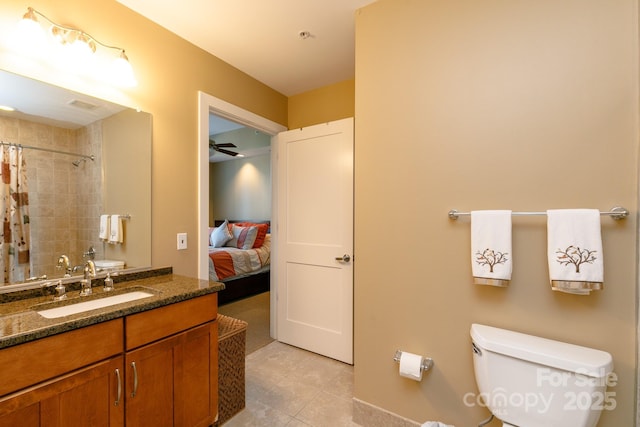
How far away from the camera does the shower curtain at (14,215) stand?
4.43 ft

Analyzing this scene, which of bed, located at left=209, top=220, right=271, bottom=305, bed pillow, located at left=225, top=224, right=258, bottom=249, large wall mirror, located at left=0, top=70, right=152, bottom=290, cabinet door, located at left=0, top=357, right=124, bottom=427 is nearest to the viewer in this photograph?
cabinet door, located at left=0, top=357, right=124, bottom=427

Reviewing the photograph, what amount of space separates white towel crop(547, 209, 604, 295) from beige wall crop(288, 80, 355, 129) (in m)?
1.90

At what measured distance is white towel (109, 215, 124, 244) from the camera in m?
1.71

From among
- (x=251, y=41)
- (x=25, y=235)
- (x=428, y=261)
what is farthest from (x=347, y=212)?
(x=25, y=235)

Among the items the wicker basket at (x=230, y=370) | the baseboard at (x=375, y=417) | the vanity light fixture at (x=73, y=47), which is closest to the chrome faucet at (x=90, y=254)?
the wicker basket at (x=230, y=370)

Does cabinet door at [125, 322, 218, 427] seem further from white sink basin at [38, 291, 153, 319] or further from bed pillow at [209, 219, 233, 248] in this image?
bed pillow at [209, 219, 233, 248]

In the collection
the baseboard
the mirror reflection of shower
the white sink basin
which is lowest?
the baseboard

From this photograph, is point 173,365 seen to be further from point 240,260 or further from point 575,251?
point 240,260

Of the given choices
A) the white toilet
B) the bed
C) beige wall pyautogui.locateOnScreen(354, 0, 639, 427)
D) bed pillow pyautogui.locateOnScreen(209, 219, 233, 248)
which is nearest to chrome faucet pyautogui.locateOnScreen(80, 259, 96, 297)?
beige wall pyautogui.locateOnScreen(354, 0, 639, 427)

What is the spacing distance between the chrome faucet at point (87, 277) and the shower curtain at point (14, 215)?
23 centimetres

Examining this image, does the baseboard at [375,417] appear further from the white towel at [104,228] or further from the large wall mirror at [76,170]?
the white towel at [104,228]

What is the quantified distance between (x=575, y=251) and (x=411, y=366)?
934 mm

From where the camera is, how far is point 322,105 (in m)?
2.79

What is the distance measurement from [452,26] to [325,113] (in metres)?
1.45
